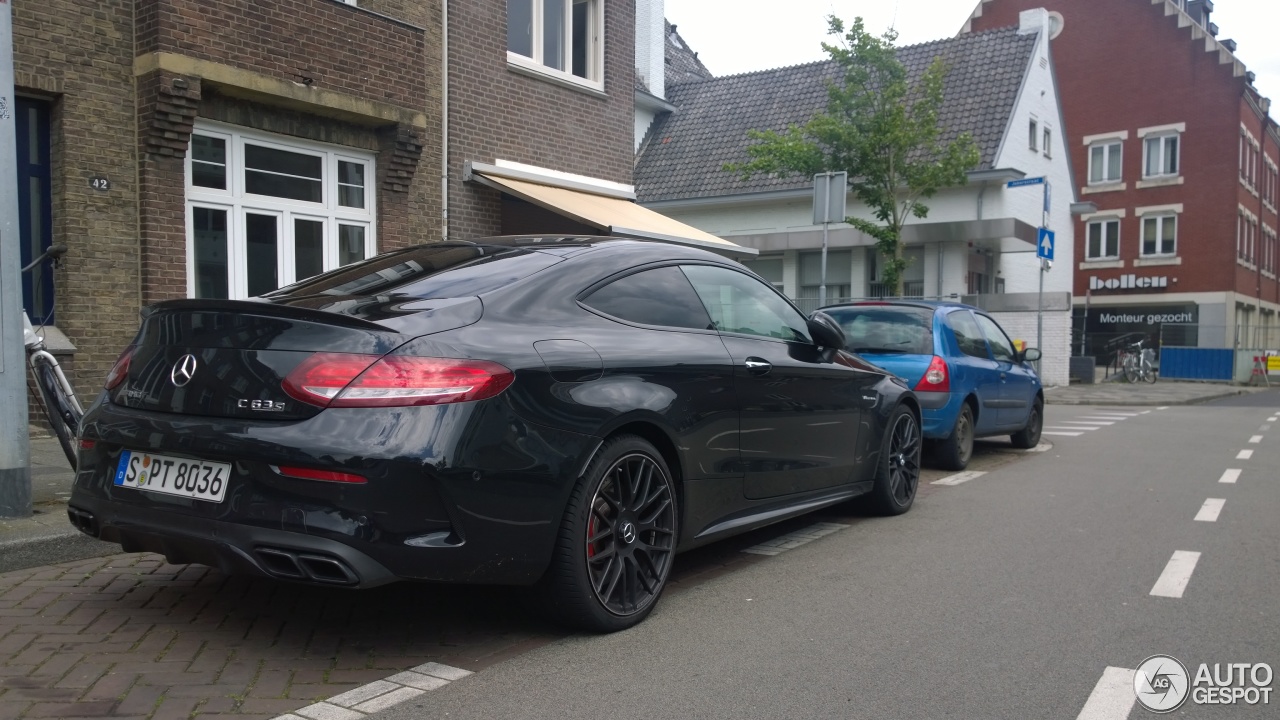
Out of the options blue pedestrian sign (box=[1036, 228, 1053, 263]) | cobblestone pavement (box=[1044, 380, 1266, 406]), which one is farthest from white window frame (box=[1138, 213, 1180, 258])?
blue pedestrian sign (box=[1036, 228, 1053, 263])

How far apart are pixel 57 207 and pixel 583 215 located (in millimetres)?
5658

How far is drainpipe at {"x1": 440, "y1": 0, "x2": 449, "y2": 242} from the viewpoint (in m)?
12.7

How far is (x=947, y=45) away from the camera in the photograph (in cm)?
2852

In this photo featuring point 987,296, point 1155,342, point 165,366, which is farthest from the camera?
point 1155,342

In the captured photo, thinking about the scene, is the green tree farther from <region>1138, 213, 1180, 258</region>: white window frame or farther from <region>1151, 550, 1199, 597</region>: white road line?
<region>1138, 213, 1180, 258</region>: white window frame

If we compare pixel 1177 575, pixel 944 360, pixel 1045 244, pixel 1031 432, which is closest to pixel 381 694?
pixel 1177 575

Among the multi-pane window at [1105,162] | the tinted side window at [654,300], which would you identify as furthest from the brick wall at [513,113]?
the multi-pane window at [1105,162]

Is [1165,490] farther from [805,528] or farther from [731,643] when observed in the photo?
[731,643]

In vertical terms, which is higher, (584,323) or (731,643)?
(584,323)

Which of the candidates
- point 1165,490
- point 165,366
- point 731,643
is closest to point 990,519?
point 1165,490

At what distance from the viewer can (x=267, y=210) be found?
34.9 ft

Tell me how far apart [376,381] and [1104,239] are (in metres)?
44.8

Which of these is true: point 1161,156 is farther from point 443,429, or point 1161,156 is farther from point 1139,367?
point 443,429

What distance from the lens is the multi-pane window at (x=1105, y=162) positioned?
4341 centimetres
